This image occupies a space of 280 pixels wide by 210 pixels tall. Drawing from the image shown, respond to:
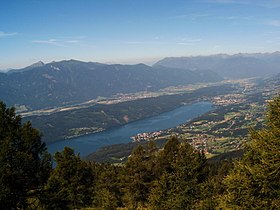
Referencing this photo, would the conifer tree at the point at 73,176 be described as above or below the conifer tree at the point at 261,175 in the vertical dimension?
below

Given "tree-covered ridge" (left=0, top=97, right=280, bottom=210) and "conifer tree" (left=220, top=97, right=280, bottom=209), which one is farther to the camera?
"tree-covered ridge" (left=0, top=97, right=280, bottom=210)

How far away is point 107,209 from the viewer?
36625 mm

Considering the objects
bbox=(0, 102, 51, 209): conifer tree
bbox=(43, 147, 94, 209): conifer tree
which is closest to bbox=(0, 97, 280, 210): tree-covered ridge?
bbox=(0, 102, 51, 209): conifer tree

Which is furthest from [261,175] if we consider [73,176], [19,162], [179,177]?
[73,176]

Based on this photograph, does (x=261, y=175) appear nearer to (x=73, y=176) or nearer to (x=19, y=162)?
(x=19, y=162)

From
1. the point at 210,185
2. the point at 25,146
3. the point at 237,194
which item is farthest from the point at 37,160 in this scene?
the point at 210,185

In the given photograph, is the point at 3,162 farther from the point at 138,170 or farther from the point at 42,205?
the point at 138,170

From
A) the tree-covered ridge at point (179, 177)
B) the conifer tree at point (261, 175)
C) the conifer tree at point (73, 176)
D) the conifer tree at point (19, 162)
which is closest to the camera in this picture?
the conifer tree at point (261, 175)

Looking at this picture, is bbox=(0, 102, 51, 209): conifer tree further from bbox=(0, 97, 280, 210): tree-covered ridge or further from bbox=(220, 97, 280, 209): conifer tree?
bbox=(220, 97, 280, 209): conifer tree

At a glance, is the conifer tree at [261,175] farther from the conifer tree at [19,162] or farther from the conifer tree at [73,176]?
the conifer tree at [73,176]

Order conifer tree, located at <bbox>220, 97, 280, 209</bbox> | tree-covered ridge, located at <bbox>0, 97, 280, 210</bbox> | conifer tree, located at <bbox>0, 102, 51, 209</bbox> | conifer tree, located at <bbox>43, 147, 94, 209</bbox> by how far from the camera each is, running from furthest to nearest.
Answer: conifer tree, located at <bbox>43, 147, 94, 209</bbox> < conifer tree, located at <bbox>0, 102, 51, 209</bbox> < tree-covered ridge, located at <bbox>0, 97, 280, 210</bbox> < conifer tree, located at <bbox>220, 97, 280, 209</bbox>

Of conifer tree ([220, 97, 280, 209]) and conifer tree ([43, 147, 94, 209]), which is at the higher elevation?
conifer tree ([220, 97, 280, 209])

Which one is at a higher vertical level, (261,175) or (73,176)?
(261,175)

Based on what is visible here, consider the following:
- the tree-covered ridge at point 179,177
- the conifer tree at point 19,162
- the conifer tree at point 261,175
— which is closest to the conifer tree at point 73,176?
the tree-covered ridge at point 179,177
